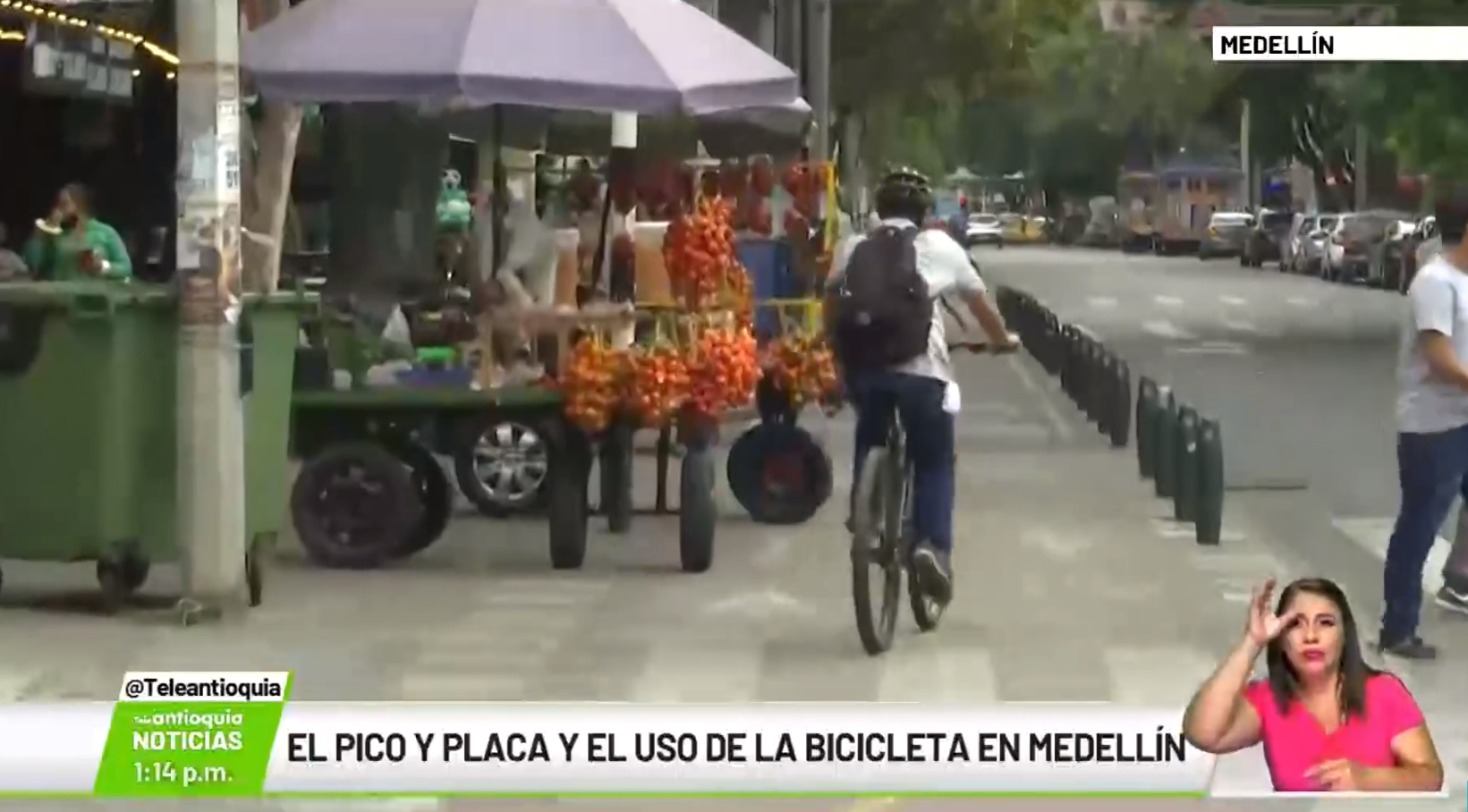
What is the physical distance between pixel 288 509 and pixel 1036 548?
3.48m

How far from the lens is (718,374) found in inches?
458

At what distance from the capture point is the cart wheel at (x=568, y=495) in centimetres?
1176

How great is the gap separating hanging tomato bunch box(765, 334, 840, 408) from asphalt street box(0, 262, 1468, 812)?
0.69 meters

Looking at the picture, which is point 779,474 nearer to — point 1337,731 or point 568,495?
point 568,495

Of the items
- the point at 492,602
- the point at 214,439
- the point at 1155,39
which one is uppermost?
the point at 1155,39

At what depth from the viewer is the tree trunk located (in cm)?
1341

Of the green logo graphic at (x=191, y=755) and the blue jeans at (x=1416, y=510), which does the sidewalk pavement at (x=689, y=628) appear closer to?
the green logo graphic at (x=191, y=755)

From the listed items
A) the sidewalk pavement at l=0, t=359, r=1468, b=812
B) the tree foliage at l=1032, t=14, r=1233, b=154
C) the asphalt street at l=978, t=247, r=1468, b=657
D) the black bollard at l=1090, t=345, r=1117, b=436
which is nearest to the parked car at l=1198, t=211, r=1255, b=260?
the asphalt street at l=978, t=247, r=1468, b=657

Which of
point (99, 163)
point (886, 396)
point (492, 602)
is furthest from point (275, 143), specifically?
point (99, 163)

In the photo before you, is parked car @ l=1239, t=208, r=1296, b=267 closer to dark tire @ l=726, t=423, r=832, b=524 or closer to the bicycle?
dark tire @ l=726, t=423, r=832, b=524

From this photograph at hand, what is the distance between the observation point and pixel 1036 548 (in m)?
12.9

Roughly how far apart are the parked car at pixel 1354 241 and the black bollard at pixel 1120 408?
26.7 metres

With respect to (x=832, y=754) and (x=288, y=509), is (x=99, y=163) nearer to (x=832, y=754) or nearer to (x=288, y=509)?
(x=288, y=509)

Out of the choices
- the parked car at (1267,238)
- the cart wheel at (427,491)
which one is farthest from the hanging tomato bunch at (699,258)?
the parked car at (1267,238)
